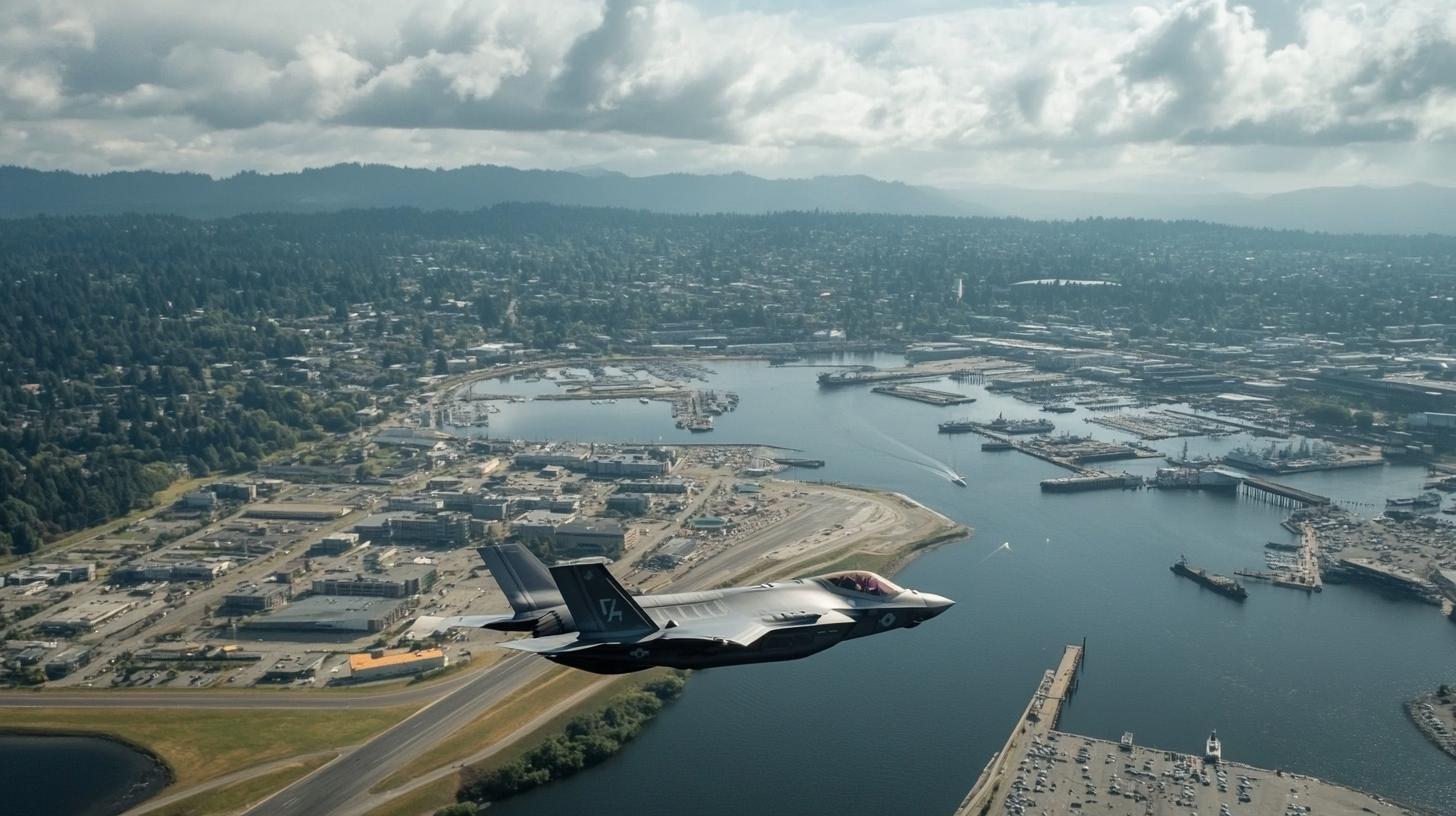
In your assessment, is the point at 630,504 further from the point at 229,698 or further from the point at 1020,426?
the point at 1020,426

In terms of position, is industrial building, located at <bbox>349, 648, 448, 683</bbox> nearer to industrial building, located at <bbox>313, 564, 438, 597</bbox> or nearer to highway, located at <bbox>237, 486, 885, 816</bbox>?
highway, located at <bbox>237, 486, 885, 816</bbox>

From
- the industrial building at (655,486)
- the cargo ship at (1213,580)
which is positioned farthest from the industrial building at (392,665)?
the cargo ship at (1213,580)

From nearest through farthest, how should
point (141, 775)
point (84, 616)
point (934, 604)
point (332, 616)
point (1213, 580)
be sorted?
point (934, 604) < point (141, 775) < point (332, 616) < point (84, 616) < point (1213, 580)

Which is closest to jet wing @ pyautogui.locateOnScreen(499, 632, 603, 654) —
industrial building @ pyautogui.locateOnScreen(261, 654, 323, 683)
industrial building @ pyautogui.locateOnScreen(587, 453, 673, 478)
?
industrial building @ pyautogui.locateOnScreen(261, 654, 323, 683)

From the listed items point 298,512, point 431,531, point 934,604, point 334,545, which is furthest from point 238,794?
point 298,512

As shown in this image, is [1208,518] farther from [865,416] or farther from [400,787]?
[400,787]

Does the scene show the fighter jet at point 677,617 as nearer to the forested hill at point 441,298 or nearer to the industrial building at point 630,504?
the industrial building at point 630,504
